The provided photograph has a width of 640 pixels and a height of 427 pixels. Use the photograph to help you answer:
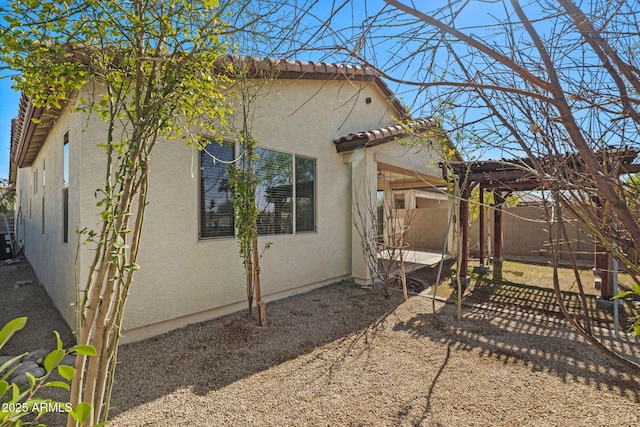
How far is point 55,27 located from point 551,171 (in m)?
3.41

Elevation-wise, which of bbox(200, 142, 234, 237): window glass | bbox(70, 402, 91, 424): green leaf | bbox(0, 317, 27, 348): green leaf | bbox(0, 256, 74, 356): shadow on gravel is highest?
bbox(200, 142, 234, 237): window glass

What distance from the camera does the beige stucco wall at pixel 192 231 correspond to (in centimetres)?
492

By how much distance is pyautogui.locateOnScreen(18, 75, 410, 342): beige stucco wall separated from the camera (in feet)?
16.1

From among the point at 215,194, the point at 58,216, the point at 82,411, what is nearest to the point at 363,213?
the point at 215,194

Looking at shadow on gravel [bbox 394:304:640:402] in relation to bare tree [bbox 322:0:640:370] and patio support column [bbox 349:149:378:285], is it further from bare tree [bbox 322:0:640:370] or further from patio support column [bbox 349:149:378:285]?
bare tree [bbox 322:0:640:370]

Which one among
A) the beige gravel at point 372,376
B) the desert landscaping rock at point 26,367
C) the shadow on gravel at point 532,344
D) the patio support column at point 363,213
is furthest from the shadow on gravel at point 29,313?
the patio support column at point 363,213

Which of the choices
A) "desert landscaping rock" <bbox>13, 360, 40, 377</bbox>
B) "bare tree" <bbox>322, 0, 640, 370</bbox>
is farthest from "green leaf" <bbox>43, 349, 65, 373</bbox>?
"desert landscaping rock" <bbox>13, 360, 40, 377</bbox>

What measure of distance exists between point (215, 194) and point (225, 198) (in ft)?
0.77

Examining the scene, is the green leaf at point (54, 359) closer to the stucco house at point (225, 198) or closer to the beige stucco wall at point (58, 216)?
the stucco house at point (225, 198)

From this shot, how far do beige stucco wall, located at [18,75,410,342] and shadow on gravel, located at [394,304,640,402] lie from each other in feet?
9.98

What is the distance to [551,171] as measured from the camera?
1.72 m

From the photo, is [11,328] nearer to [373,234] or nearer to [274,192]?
[274,192]

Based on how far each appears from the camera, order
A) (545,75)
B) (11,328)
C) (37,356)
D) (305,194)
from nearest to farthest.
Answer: (11,328)
(545,75)
(37,356)
(305,194)

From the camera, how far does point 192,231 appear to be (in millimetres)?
5613
